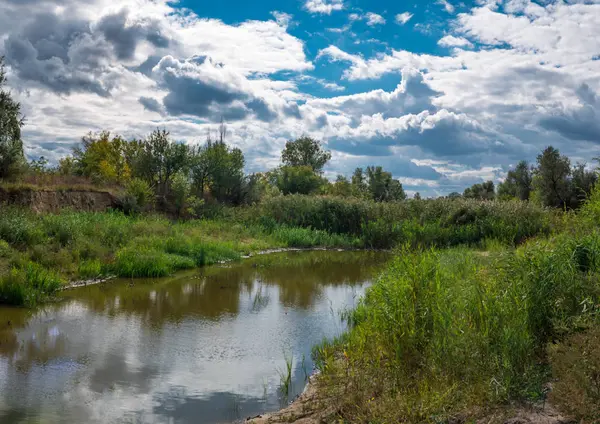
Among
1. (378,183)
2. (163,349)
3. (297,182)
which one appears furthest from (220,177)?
(378,183)

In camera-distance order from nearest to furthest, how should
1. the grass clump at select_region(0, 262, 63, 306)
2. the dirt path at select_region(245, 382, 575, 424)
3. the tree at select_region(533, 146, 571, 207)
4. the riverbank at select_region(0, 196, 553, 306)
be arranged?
1. the dirt path at select_region(245, 382, 575, 424)
2. the grass clump at select_region(0, 262, 63, 306)
3. the riverbank at select_region(0, 196, 553, 306)
4. the tree at select_region(533, 146, 571, 207)

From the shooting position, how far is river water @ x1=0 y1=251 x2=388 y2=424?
25.1 ft

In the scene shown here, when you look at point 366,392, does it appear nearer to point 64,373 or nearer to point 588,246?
point 588,246

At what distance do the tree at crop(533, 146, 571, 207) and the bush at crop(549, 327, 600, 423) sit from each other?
4687cm

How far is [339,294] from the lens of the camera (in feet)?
56.5

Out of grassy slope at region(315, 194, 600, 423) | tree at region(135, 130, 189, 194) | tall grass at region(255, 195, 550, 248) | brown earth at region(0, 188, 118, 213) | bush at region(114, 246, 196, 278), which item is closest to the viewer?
grassy slope at region(315, 194, 600, 423)

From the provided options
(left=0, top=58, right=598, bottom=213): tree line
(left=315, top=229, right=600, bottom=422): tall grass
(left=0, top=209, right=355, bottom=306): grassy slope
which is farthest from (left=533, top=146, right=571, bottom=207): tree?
(left=315, top=229, right=600, bottom=422): tall grass

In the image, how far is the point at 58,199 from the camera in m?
28.2

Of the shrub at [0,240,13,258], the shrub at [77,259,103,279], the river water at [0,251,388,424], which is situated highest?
the shrub at [0,240,13,258]

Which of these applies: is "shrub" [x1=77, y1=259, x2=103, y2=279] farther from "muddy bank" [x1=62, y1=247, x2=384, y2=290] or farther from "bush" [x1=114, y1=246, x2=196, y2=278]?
"bush" [x1=114, y1=246, x2=196, y2=278]

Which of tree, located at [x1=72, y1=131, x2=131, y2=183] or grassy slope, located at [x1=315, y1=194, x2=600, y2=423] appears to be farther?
tree, located at [x1=72, y1=131, x2=131, y2=183]

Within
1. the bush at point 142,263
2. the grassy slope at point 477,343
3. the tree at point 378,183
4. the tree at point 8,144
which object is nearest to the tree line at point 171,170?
the tree at point 8,144

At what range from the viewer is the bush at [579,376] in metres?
5.02

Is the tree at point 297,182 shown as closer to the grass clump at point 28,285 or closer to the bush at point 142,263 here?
the bush at point 142,263
